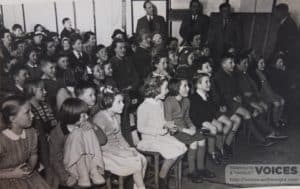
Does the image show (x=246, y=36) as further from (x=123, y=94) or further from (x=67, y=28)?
(x=67, y=28)

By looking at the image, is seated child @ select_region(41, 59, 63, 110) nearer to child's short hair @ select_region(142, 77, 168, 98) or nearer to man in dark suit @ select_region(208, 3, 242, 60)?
child's short hair @ select_region(142, 77, 168, 98)

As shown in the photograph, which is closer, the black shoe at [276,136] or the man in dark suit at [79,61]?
the man in dark suit at [79,61]

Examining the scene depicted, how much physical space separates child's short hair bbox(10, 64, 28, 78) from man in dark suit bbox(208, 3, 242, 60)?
55 centimetres

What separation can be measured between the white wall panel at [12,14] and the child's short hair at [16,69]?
12 cm

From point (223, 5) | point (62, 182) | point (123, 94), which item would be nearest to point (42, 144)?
point (62, 182)

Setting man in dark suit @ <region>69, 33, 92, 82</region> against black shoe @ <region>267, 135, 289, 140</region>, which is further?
black shoe @ <region>267, 135, 289, 140</region>

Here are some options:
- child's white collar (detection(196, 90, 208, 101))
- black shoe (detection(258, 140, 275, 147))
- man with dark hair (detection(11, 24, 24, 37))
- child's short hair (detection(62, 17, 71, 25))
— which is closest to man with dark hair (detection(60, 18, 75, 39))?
child's short hair (detection(62, 17, 71, 25))

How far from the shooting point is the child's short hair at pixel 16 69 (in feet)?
3.93

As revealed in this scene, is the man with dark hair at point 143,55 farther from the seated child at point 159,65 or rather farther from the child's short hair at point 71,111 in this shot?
the child's short hair at point 71,111

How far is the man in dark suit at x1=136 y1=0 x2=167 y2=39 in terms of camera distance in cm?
119

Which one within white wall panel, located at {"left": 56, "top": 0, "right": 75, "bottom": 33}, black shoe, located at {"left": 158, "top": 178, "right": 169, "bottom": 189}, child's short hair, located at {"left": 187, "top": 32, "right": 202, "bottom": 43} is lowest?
black shoe, located at {"left": 158, "top": 178, "right": 169, "bottom": 189}

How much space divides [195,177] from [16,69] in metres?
0.64

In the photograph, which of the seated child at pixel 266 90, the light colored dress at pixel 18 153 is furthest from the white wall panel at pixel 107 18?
the seated child at pixel 266 90

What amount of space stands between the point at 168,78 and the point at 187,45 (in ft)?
0.37
